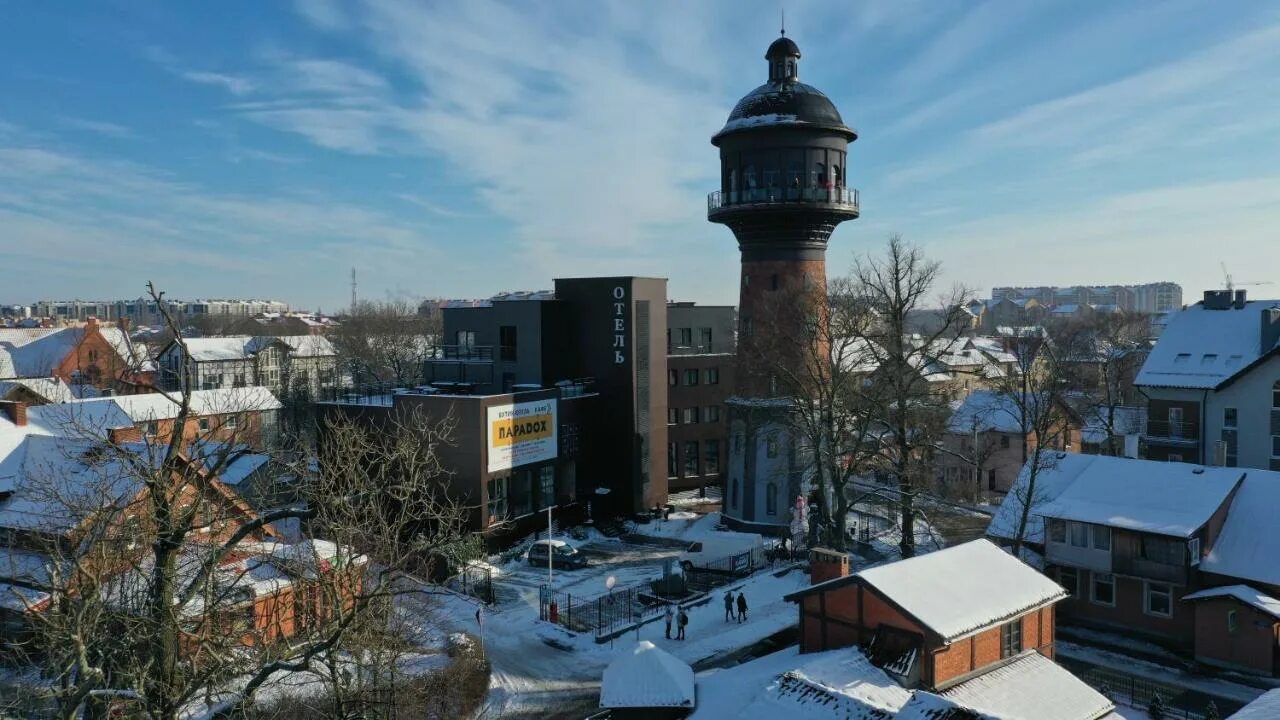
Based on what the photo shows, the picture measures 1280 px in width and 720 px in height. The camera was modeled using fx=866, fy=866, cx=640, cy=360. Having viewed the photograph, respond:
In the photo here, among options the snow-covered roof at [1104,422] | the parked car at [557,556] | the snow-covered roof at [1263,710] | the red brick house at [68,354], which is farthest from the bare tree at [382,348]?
the snow-covered roof at [1263,710]

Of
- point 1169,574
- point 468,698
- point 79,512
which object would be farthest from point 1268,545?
point 79,512

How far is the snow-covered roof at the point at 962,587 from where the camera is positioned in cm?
1906

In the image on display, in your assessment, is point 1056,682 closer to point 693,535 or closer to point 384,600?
point 384,600

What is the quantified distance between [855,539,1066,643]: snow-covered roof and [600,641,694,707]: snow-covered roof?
15.2 ft

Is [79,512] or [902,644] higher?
[79,512]

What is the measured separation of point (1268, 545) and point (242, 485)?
129 ft

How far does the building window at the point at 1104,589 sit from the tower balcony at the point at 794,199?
1802 centimetres

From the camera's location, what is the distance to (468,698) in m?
23.8

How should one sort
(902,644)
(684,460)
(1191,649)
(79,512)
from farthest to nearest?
(684,460)
(1191,649)
(902,644)
(79,512)

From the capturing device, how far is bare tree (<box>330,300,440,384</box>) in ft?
244

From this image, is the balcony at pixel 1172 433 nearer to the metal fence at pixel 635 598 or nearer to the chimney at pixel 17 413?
the metal fence at pixel 635 598

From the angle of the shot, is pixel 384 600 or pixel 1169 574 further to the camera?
pixel 1169 574

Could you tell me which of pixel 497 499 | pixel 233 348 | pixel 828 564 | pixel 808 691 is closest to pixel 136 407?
pixel 497 499

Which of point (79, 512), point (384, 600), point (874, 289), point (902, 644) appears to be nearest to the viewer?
point (79, 512)
